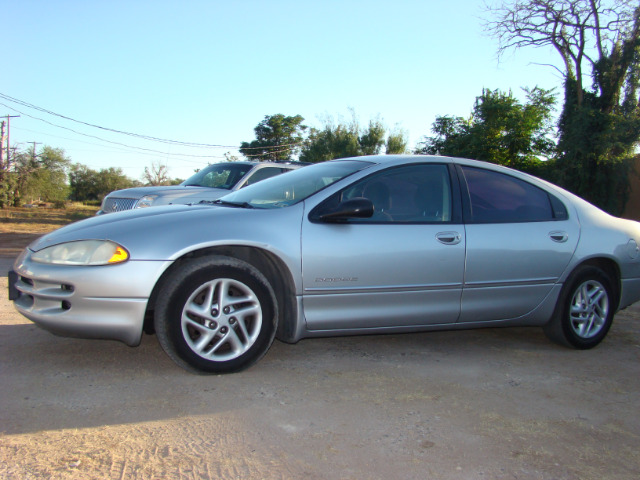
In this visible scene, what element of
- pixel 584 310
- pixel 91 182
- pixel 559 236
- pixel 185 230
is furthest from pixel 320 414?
pixel 91 182

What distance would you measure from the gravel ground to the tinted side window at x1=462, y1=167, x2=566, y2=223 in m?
1.07

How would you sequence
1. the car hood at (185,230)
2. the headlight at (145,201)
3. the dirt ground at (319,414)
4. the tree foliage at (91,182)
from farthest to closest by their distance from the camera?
1. the tree foliage at (91,182)
2. the headlight at (145,201)
3. the car hood at (185,230)
4. the dirt ground at (319,414)

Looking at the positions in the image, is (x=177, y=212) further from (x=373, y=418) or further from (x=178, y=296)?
(x=373, y=418)

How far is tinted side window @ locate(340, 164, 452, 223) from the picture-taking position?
4.13 meters

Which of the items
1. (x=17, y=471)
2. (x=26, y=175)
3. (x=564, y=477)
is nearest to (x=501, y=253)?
(x=564, y=477)

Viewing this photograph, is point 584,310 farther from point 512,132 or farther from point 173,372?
point 512,132

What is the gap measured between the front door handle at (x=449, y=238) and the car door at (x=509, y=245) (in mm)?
93

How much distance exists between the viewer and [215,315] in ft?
11.7

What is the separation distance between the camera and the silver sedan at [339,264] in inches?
135

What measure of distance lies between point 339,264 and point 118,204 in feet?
22.2

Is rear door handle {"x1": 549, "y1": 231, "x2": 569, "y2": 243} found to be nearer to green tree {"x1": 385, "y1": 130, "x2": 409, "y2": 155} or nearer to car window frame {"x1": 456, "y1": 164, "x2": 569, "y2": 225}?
car window frame {"x1": 456, "y1": 164, "x2": 569, "y2": 225}

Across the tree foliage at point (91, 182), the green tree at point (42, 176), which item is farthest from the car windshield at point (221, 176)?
the tree foliage at point (91, 182)

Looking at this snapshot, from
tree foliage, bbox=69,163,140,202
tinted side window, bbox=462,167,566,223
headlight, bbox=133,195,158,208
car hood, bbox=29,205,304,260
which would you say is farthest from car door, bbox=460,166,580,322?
tree foliage, bbox=69,163,140,202

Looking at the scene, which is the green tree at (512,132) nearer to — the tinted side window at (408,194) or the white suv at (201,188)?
the white suv at (201,188)
